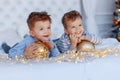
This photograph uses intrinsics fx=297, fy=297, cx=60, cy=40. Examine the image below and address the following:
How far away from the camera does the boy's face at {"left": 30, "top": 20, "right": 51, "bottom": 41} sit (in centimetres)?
204

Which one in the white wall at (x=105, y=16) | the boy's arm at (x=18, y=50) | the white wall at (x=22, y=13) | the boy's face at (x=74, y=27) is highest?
the boy's face at (x=74, y=27)

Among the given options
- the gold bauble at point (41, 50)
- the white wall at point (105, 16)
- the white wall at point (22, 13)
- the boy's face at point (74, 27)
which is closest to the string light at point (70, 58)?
the gold bauble at point (41, 50)

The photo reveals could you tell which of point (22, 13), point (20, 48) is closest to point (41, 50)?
point (20, 48)

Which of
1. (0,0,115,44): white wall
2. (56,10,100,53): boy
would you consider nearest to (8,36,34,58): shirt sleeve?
(56,10,100,53): boy

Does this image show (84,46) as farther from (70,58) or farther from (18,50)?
(18,50)

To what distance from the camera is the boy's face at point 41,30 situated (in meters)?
2.04

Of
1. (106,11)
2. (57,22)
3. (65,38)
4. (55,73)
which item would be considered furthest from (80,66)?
(106,11)

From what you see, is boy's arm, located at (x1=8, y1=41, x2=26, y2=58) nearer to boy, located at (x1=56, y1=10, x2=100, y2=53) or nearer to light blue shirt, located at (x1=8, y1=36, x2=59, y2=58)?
light blue shirt, located at (x1=8, y1=36, x2=59, y2=58)

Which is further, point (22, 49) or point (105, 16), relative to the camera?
point (105, 16)

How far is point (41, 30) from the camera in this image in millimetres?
2061

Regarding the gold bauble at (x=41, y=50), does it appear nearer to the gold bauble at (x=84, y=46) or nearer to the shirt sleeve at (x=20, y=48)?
the shirt sleeve at (x=20, y=48)


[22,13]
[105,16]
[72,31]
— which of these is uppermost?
[72,31]

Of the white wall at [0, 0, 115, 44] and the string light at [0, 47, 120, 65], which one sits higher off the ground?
the string light at [0, 47, 120, 65]

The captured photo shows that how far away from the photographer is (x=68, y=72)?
1.95 meters
